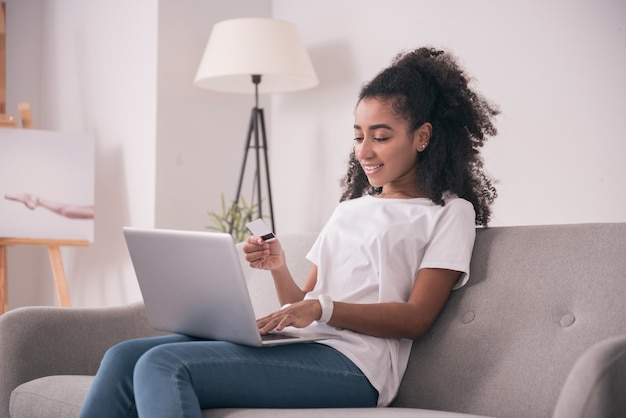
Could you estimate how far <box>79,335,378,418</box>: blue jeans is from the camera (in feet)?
4.91

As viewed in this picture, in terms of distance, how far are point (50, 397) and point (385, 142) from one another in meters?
0.94

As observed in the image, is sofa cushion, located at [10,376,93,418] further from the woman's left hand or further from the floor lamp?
the floor lamp

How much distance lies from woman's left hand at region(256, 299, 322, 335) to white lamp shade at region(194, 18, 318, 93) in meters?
1.89

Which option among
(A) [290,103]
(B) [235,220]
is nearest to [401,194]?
(B) [235,220]

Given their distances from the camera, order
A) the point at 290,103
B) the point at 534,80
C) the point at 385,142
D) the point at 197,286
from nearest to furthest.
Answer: the point at 197,286 < the point at 385,142 < the point at 534,80 < the point at 290,103

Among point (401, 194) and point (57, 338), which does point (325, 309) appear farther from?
point (57, 338)

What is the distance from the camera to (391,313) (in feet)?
5.58

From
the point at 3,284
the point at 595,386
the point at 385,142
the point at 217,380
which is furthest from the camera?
the point at 3,284

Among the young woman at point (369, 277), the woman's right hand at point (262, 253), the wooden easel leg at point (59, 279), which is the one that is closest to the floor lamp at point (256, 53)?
the wooden easel leg at point (59, 279)

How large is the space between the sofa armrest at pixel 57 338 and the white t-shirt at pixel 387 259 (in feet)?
2.10

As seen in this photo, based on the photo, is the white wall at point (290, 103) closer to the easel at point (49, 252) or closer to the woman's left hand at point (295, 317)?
the easel at point (49, 252)

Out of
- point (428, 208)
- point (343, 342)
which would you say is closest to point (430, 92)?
point (428, 208)

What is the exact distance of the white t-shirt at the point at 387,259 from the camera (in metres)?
1.74

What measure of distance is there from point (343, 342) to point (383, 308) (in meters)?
0.11
